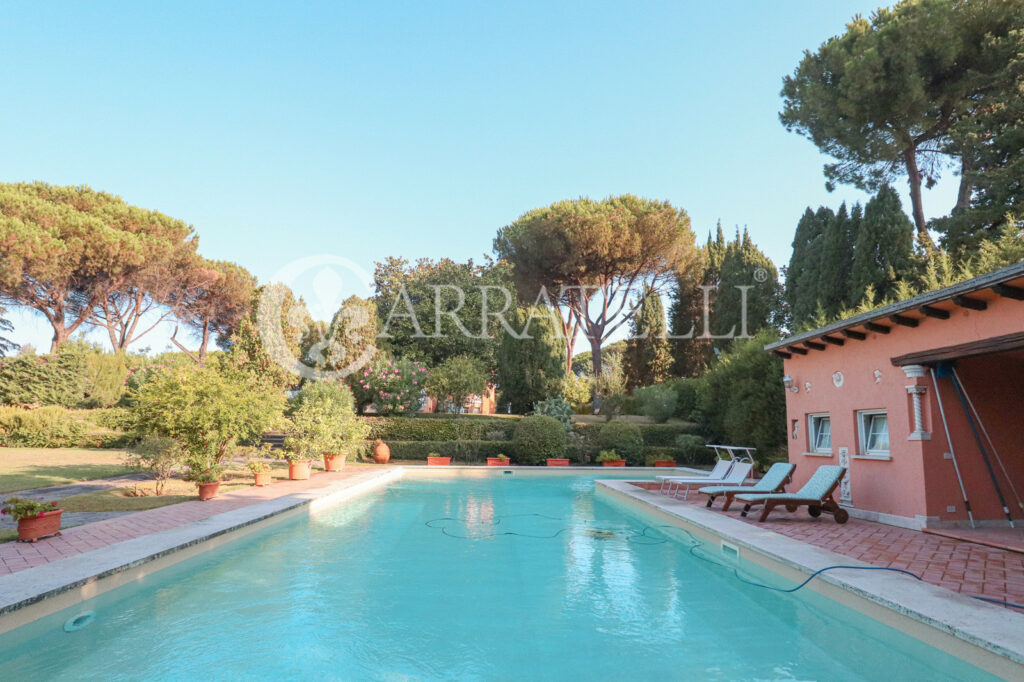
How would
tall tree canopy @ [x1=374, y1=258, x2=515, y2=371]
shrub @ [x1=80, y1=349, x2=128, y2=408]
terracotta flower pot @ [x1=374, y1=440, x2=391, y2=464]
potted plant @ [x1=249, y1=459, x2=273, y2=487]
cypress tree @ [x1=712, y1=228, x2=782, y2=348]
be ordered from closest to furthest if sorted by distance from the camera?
potted plant @ [x1=249, y1=459, x2=273, y2=487], terracotta flower pot @ [x1=374, y1=440, x2=391, y2=464], shrub @ [x1=80, y1=349, x2=128, y2=408], cypress tree @ [x1=712, y1=228, x2=782, y2=348], tall tree canopy @ [x1=374, y1=258, x2=515, y2=371]

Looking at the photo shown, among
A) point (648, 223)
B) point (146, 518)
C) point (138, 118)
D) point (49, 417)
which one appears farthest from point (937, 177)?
point (49, 417)

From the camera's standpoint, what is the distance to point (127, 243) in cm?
2900

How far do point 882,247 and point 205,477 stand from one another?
21.1m

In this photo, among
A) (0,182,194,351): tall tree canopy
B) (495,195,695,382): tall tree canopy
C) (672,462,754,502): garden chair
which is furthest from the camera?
(495,195,695,382): tall tree canopy

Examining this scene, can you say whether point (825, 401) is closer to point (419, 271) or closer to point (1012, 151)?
point (1012, 151)

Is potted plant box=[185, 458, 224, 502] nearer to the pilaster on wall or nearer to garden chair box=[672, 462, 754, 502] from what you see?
garden chair box=[672, 462, 754, 502]

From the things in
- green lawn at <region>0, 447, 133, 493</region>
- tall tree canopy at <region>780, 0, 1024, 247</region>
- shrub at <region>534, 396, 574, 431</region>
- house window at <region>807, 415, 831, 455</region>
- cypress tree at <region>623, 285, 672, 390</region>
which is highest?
tall tree canopy at <region>780, 0, 1024, 247</region>

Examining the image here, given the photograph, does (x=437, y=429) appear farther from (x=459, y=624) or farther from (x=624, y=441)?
(x=459, y=624)

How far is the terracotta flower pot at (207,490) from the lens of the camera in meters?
10.6

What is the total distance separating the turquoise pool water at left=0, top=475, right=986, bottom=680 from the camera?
4.09 meters

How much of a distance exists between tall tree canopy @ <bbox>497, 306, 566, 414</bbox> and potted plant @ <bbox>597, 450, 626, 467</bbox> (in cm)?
599

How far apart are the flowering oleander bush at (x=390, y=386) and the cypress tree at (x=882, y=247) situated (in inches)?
670

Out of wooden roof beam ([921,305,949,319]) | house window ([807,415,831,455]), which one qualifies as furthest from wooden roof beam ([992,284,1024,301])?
house window ([807,415,831,455])

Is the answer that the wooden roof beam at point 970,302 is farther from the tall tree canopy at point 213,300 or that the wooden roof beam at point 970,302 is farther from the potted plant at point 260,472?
the tall tree canopy at point 213,300
